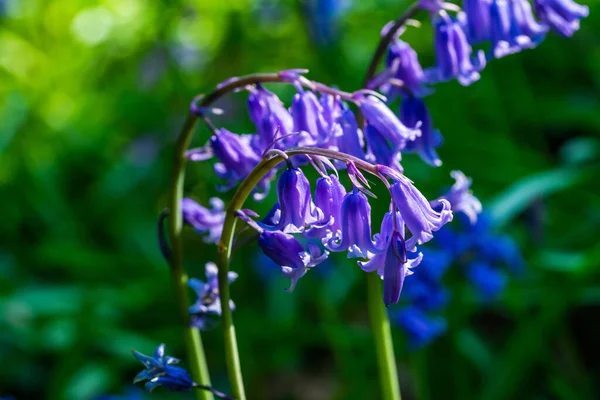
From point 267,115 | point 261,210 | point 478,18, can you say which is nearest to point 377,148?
point 267,115

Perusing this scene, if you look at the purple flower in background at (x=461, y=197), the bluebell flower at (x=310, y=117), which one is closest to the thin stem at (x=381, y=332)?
the purple flower in background at (x=461, y=197)

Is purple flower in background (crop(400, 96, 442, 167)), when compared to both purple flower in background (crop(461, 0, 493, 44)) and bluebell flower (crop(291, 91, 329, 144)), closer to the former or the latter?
purple flower in background (crop(461, 0, 493, 44))

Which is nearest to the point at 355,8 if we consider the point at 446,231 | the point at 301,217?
the point at 446,231

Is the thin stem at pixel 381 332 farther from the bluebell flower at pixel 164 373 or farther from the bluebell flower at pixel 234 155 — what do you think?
the bluebell flower at pixel 164 373

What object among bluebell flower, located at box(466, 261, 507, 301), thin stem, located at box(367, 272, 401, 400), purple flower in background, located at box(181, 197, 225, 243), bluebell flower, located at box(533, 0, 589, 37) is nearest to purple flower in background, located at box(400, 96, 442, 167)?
thin stem, located at box(367, 272, 401, 400)

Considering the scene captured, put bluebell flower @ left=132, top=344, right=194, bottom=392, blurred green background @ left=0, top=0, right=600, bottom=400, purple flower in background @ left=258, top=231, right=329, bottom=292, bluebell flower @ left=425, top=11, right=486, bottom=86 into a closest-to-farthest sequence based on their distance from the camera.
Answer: purple flower in background @ left=258, top=231, right=329, bottom=292, bluebell flower @ left=132, top=344, right=194, bottom=392, bluebell flower @ left=425, top=11, right=486, bottom=86, blurred green background @ left=0, top=0, right=600, bottom=400

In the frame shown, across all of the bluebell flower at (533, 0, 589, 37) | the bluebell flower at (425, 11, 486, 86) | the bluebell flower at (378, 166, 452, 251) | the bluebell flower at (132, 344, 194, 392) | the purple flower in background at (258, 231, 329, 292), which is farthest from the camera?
the bluebell flower at (533, 0, 589, 37)

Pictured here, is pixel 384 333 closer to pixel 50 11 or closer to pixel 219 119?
pixel 219 119
